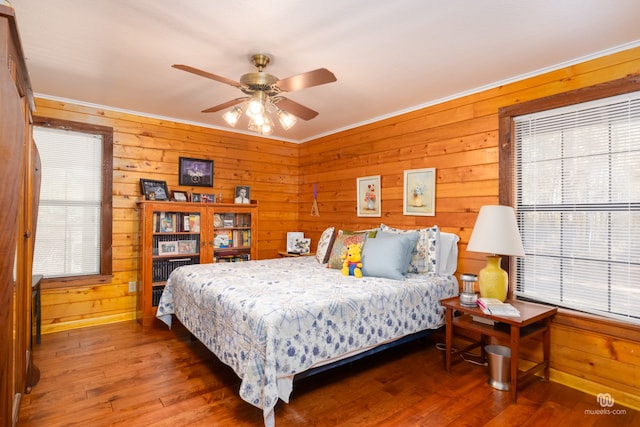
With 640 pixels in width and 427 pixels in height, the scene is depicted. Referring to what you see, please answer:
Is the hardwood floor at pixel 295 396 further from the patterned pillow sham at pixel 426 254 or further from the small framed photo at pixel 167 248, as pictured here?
the small framed photo at pixel 167 248

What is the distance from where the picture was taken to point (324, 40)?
2.25 metres

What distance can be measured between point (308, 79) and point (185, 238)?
8.63ft

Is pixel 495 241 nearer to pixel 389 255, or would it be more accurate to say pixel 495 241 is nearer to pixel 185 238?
pixel 389 255

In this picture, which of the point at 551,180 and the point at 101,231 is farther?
the point at 101,231

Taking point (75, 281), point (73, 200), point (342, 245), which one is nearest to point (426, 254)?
point (342, 245)

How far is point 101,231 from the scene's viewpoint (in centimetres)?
370

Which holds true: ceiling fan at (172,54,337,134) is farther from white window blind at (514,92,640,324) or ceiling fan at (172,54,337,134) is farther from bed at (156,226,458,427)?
white window blind at (514,92,640,324)

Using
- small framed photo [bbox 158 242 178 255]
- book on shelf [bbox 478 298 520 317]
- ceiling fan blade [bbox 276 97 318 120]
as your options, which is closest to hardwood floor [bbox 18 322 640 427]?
book on shelf [bbox 478 298 520 317]

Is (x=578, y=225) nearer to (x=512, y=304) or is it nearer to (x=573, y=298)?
(x=573, y=298)

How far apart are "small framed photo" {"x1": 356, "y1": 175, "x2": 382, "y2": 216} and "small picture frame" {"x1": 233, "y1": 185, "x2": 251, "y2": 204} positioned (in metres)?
1.49

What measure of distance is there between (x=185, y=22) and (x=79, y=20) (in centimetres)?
64

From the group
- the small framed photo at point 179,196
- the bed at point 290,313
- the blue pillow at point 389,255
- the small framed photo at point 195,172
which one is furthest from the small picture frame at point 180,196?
the blue pillow at point 389,255

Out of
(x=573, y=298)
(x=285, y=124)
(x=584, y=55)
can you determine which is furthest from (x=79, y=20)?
(x=573, y=298)

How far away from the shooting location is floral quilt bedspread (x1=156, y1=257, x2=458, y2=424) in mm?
1880
